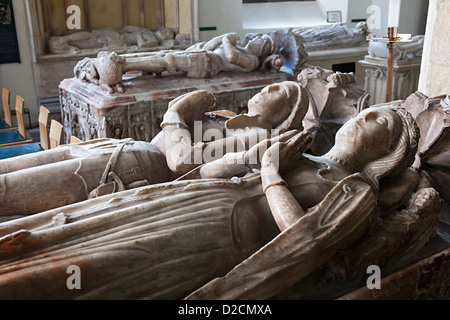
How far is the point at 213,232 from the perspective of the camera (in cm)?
211

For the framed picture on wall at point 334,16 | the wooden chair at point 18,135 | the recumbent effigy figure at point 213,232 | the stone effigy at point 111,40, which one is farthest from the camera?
the framed picture on wall at point 334,16

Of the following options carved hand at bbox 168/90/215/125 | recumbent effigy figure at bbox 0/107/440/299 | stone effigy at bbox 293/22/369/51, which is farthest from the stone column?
stone effigy at bbox 293/22/369/51

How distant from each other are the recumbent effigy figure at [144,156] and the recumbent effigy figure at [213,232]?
311 millimetres

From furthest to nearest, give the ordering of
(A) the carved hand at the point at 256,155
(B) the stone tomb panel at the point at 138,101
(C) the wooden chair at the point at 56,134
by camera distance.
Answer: (B) the stone tomb panel at the point at 138,101
(C) the wooden chair at the point at 56,134
(A) the carved hand at the point at 256,155

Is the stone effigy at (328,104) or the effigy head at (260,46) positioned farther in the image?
the effigy head at (260,46)

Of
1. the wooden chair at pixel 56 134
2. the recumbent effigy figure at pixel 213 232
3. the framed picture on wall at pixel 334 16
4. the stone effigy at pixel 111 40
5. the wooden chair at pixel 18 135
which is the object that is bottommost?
the wooden chair at pixel 18 135

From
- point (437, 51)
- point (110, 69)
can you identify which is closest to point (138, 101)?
point (110, 69)

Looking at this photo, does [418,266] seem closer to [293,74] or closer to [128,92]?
[128,92]

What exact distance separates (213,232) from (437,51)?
289 centimetres

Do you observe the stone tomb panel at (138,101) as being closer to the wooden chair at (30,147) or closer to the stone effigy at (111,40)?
the wooden chair at (30,147)

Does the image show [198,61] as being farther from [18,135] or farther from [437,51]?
[437,51]

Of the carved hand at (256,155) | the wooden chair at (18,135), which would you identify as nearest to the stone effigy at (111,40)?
the wooden chair at (18,135)

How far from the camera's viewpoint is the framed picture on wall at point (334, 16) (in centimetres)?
1103
